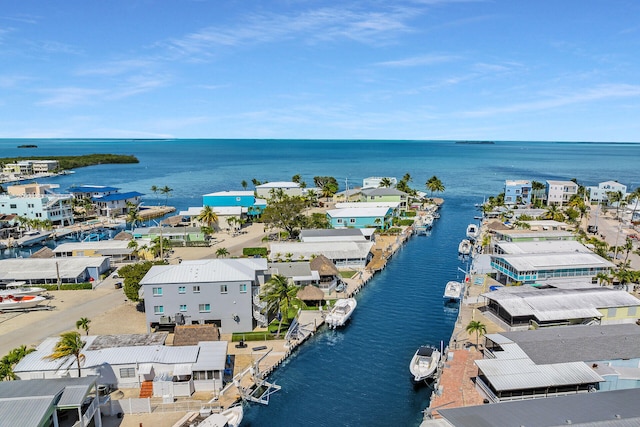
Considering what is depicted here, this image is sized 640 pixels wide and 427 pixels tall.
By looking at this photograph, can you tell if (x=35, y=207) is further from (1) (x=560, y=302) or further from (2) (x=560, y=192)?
(2) (x=560, y=192)

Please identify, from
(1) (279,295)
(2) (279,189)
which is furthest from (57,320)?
(2) (279,189)

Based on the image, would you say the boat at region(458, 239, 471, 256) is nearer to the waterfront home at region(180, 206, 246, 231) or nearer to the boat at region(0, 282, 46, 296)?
the waterfront home at region(180, 206, 246, 231)

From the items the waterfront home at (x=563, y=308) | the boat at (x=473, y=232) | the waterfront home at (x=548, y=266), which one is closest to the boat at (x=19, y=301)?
the waterfront home at (x=563, y=308)

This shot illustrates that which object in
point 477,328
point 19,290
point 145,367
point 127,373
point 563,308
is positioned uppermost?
point 563,308

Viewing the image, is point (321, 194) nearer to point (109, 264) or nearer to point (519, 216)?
point (519, 216)

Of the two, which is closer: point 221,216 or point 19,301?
point 19,301

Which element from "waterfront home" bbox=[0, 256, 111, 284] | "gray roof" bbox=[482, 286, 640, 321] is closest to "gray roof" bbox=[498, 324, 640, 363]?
"gray roof" bbox=[482, 286, 640, 321]
